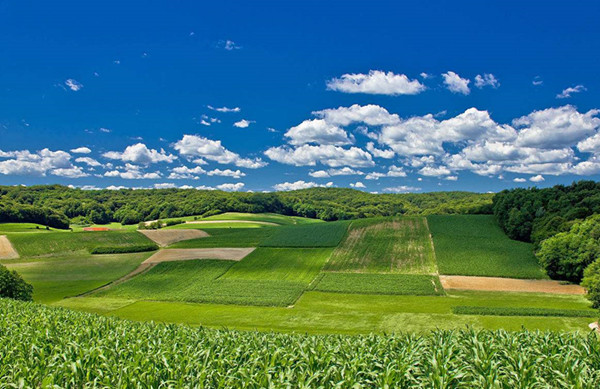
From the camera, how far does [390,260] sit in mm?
65438

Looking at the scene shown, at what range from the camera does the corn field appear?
28.2ft

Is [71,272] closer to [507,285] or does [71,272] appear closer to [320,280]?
[320,280]

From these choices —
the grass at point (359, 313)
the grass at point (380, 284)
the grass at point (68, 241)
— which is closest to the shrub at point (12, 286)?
the grass at point (359, 313)

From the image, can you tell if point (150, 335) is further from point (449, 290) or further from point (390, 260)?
point (390, 260)

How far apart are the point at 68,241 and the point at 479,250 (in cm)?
8098

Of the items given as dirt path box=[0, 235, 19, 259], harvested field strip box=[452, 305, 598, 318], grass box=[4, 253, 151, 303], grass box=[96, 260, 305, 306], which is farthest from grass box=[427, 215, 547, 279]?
dirt path box=[0, 235, 19, 259]

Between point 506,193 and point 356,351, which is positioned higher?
point 506,193

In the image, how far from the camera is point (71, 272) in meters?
62.0

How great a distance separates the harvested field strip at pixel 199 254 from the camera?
230 ft

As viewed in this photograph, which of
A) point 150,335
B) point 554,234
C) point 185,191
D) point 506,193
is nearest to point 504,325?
point 150,335

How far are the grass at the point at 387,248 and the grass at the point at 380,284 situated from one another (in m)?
3.76

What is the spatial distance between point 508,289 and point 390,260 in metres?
20.3

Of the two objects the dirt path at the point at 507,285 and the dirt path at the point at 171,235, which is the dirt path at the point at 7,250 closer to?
the dirt path at the point at 171,235

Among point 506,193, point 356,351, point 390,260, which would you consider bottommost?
point 390,260
